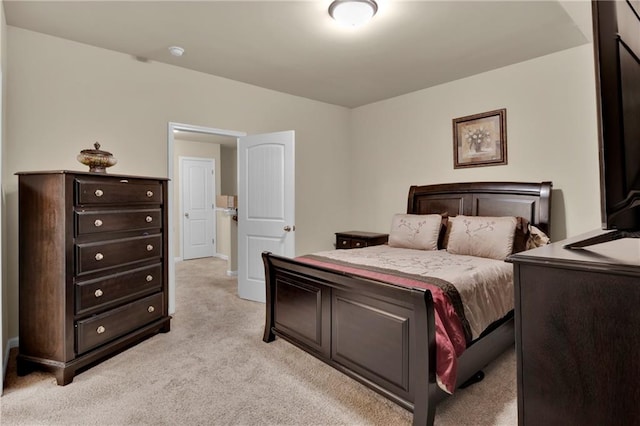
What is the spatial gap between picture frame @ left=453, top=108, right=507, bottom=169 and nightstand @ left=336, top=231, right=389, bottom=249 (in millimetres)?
1289

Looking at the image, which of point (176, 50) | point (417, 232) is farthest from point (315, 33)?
point (417, 232)

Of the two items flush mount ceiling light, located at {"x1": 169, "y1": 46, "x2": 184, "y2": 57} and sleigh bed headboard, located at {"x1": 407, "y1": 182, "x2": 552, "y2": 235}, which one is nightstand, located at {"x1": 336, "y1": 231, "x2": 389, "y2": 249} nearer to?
sleigh bed headboard, located at {"x1": 407, "y1": 182, "x2": 552, "y2": 235}

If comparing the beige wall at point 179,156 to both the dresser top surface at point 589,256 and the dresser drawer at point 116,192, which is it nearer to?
the dresser drawer at point 116,192

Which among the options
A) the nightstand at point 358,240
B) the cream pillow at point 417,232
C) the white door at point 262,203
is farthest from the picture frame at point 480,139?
the white door at point 262,203

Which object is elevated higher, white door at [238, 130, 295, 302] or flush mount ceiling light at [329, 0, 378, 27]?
flush mount ceiling light at [329, 0, 378, 27]

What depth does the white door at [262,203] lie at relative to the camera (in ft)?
12.6

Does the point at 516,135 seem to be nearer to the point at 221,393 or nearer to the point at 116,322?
the point at 221,393

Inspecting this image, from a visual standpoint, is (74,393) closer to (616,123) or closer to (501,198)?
(616,123)

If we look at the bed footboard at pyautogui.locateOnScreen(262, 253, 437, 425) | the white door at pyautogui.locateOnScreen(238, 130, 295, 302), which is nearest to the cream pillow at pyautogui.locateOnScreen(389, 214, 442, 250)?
the white door at pyautogui.locateOnScreen(238, 130, 295, 302)

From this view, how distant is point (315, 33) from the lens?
282 centimetres

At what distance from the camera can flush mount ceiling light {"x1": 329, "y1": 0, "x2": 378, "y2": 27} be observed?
2312 millimetres

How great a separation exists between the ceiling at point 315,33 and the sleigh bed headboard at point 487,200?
1286mm

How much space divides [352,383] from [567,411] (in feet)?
4.96

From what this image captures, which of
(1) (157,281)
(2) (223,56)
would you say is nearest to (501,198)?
(2) (223,56)
